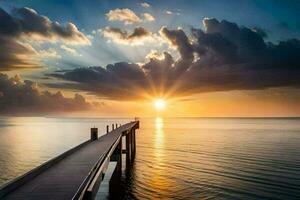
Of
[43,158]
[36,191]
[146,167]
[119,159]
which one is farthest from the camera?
[43,158]

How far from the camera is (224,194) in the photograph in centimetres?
2333

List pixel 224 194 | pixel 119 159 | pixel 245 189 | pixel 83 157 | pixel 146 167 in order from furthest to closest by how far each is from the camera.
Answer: pixel 146 167 < pixel 119 159 < pixel 245 189 < pixel 224 194 < pixel 83 157

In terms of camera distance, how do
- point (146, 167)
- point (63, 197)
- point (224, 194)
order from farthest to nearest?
point (146, 167)
point (224, 194)
point (63, 197)

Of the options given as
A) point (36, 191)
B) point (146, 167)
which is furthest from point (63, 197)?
point (146, 167)

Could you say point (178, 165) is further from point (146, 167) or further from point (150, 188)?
point (150, 188)

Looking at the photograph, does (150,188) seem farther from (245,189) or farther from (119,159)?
(245,189)

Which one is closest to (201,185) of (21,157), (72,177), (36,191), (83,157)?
(83,157)

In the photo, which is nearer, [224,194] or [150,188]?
[224,194]

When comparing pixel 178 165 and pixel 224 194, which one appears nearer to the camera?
pixel 224 194

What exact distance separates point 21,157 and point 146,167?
66.1ft

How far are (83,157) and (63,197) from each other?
32.1ft

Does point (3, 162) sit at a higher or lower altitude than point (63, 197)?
lower

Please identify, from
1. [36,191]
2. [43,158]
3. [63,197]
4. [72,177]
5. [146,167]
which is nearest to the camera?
[63,197]

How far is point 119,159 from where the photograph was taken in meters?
28.6
